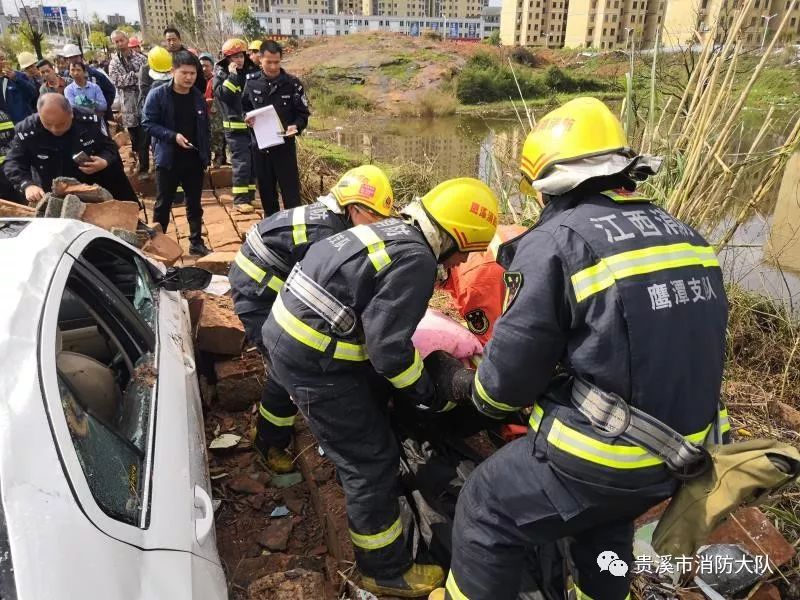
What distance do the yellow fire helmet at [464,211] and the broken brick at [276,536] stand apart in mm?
1507

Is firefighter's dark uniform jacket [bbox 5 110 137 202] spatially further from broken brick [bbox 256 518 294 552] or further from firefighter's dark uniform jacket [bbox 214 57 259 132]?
broken brick [bbox 256 518 294 552]

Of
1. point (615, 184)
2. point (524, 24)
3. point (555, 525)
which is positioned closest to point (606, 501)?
point (555, 525)

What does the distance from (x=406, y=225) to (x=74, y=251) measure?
3.83 ft

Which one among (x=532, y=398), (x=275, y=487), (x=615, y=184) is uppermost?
(x=615, y=184)

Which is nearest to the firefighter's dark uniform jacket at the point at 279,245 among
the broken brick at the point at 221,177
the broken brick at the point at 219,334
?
the broken brick at the point at 219,334

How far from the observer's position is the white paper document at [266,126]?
5414 mm

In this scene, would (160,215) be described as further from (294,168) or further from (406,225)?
(406,225)

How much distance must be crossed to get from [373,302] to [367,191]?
866mm

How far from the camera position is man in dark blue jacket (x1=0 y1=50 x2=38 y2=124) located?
5770 mm

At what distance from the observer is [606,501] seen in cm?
162

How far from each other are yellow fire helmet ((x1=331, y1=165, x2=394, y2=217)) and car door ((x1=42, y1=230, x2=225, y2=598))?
97 centimetres

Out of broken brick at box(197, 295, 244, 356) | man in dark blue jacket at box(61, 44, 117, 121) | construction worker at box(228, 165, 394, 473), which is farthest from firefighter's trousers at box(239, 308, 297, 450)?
man in dark blue jacket at box(61, 44, 117, 121)

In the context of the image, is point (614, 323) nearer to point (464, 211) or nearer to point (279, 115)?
point (464, 211)

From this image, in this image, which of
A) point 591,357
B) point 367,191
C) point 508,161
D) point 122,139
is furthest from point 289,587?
point 122,139
